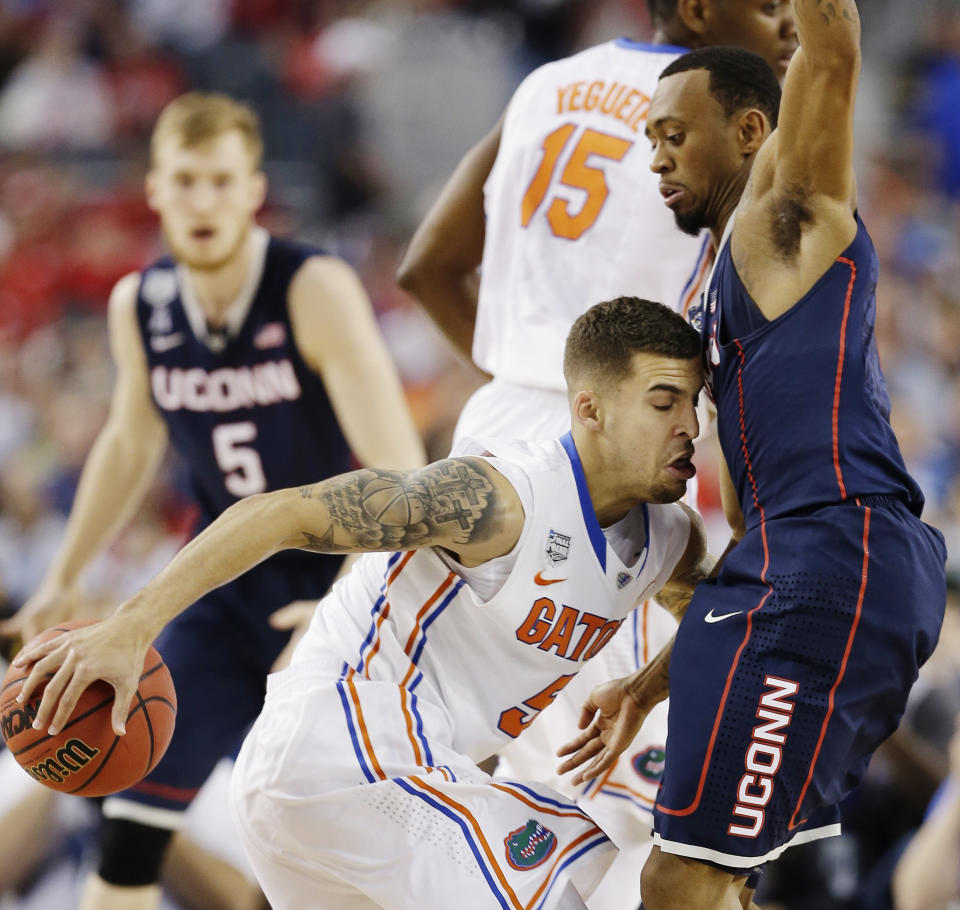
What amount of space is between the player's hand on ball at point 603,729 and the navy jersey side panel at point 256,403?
1.60m

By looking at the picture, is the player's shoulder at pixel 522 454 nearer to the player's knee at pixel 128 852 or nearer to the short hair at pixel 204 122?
the player's knee at pixel 128 852

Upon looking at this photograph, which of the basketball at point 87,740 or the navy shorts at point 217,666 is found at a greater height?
the basketball at point 87,740

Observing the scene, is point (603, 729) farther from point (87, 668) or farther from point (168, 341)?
point (168, 341)

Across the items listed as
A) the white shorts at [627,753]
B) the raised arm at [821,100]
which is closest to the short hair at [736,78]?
the raised arm at [821,100]

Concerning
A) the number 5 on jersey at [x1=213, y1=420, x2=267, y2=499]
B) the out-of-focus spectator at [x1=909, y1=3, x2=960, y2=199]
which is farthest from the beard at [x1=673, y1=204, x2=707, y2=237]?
the out-of-focus spectator at [x1=909, y1=3, x2=960, y2=199]

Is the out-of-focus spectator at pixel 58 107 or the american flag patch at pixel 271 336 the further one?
the out-of-focus spectator at pixel 58 107

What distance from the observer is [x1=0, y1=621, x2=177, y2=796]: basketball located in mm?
2850

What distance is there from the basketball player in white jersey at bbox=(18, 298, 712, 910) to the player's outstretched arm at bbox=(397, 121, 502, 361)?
121 centimetres

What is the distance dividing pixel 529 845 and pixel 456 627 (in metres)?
0.49

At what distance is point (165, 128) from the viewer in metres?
5.04

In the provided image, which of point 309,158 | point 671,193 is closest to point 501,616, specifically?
point 671,193

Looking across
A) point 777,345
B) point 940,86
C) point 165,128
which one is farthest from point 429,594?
point 940,86

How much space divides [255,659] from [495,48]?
28.5 feet

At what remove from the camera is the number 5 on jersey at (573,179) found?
3873 mm
